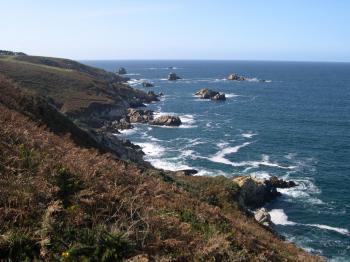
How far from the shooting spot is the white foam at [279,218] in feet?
145

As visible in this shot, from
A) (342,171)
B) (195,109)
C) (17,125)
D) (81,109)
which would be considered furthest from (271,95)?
(17,125)

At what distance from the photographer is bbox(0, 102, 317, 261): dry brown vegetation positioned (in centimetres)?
862

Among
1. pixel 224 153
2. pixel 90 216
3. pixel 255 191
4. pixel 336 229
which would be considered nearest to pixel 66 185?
pixel 90 216

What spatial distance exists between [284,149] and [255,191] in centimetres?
2695

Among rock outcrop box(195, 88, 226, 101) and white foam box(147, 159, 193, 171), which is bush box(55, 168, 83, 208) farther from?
rock outcrop box(195, 88, 226, 101)

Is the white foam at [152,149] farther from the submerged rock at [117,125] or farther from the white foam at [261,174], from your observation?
the white foam at [261,174]

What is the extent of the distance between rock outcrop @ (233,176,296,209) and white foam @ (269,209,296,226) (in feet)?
6.88

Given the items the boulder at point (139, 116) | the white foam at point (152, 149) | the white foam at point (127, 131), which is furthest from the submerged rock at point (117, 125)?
the white foam at point (152, 149)

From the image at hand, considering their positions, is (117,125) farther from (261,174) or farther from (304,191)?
(304,191)

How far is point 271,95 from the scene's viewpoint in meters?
149

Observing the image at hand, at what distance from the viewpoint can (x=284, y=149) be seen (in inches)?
2876

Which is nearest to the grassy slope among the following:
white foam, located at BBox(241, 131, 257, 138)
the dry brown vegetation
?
white foam, located at BBox(241, 131, 257, 138)

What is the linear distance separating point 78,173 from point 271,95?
467 ft

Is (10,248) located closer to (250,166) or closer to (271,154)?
(250,166)
